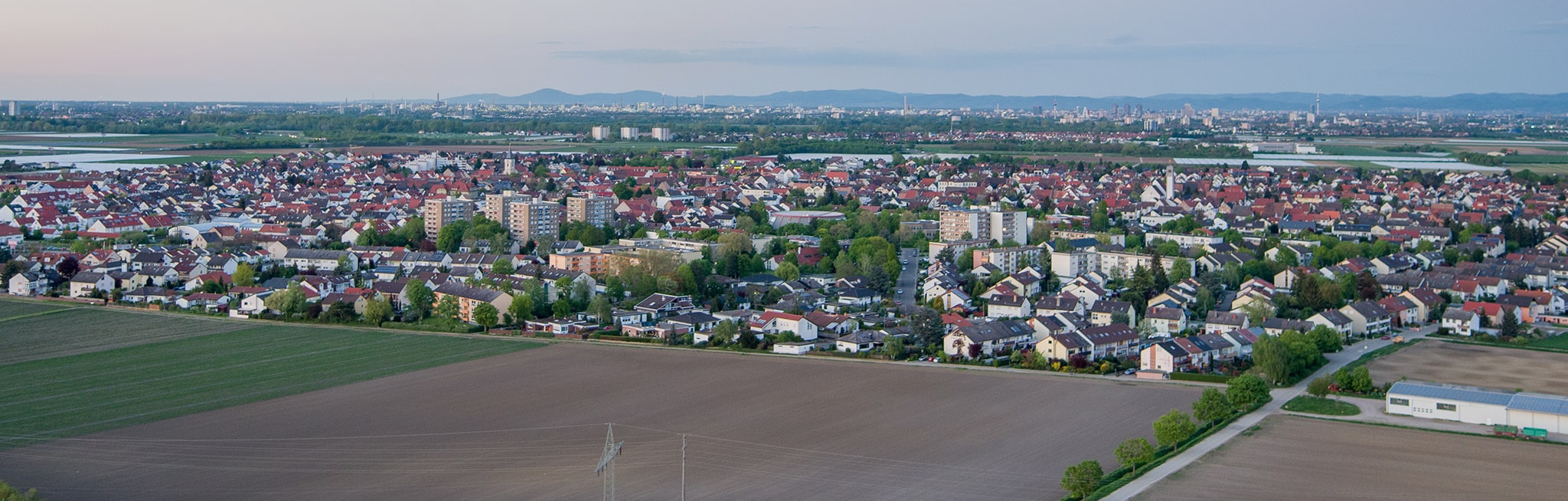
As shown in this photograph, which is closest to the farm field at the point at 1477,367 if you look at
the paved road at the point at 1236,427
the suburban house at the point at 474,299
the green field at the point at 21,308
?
the paved road at the point at 1236,427

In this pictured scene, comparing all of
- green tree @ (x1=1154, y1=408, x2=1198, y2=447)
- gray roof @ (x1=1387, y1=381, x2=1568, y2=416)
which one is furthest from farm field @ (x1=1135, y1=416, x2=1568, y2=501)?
gray roof @ (x1=1387, y1=381, x2=1568, y2=416)

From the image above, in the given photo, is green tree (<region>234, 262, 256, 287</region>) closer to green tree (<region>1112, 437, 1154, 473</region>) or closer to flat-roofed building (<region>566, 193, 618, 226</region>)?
flat-roofed building (<region>566, 193, 618, 226</region>)

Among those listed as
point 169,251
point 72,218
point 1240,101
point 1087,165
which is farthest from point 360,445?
point 1240,101

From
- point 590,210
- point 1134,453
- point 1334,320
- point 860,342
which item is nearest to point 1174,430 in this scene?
point 1134,453

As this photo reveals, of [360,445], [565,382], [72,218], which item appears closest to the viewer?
[360,445]

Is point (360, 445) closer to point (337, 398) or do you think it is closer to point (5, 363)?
point (337, 398)

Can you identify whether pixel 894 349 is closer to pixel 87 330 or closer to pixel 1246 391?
pixel 1246 391
